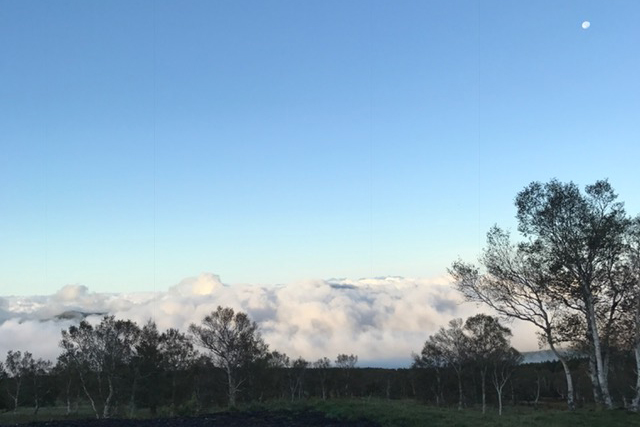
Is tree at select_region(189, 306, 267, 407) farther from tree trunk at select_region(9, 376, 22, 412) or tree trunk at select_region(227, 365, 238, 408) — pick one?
tree trunk at select_region(9, 376, 22, 412)

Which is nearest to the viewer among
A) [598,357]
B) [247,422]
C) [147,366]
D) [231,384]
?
[247,422]

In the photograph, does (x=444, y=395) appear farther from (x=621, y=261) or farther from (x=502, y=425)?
(x=502, y=425)

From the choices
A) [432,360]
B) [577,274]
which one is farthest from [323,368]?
[577,274]

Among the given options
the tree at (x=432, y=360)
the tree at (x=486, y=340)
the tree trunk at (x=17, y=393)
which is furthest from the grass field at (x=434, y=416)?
the tree trunk at (x=17, y=393)

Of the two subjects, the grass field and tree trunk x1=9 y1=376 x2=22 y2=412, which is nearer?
the grass field

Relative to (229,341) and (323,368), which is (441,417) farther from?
(323,368)

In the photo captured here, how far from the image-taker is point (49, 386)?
128750 mm

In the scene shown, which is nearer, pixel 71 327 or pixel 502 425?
pixel 502 425

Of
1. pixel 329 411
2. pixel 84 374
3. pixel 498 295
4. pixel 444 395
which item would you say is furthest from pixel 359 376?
pixel 329 411

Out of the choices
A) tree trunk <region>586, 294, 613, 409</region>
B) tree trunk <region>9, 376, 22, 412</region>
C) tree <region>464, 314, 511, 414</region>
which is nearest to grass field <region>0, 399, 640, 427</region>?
tree trunk <region>586, 294, 613, 409</region>

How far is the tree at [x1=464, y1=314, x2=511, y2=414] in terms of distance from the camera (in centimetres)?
9606

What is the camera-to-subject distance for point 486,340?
321 ft

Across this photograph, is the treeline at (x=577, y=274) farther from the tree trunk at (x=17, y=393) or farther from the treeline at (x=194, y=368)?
the tree trunk at (x=17, y=393)

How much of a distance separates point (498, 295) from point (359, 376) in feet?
470
